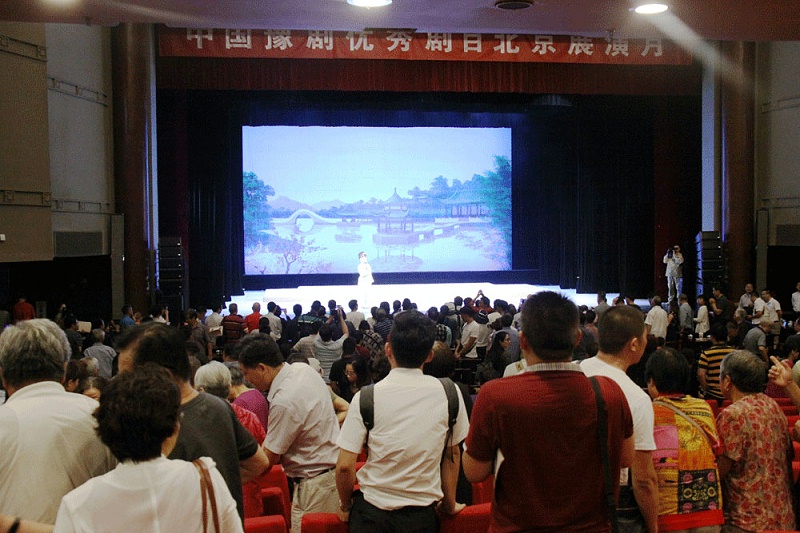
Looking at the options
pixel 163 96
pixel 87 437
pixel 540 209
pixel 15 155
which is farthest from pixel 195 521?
pixel 540 209

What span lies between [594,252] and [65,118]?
1119 centimetres

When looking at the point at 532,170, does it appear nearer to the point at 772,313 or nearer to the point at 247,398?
the point at 772,313

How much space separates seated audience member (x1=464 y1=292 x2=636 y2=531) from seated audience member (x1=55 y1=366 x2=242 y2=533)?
0.66 metres

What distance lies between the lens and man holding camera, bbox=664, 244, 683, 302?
15.1 m

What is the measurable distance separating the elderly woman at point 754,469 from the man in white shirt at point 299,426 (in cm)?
139

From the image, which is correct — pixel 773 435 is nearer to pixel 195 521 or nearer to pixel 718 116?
pixel 195 521

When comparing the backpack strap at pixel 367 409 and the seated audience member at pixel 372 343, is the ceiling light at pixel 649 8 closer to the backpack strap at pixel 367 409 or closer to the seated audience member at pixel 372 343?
the backpack strap at pixel 367 409

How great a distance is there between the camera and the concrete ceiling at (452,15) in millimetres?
4266

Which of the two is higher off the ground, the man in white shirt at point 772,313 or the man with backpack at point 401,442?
the man with backpack at point 401,442

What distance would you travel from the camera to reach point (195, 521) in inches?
72.2

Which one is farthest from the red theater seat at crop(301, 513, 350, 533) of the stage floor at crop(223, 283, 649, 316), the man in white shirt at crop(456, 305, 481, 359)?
the stage floor at crop(223, 283, 649, 316)

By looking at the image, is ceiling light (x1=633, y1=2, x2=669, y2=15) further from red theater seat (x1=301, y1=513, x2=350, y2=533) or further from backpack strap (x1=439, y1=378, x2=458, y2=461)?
red theater seat (x1=301, y1=513, x2=350, y2=533)

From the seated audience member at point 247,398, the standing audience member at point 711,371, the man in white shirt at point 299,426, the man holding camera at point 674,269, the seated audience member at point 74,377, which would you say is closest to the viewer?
the man in white shirt at point 299,426

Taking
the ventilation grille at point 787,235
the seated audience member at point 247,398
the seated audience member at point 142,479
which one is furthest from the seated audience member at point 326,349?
the ventilation grille at point 787,235
